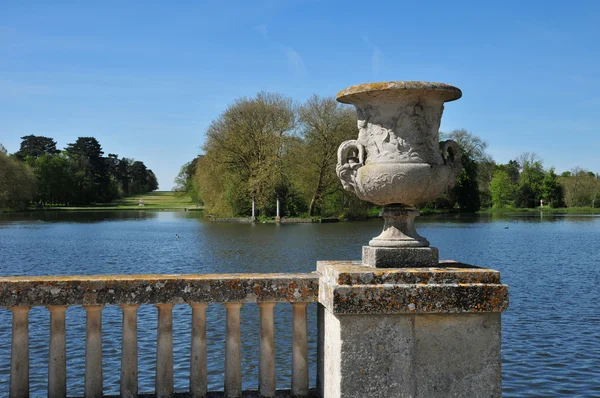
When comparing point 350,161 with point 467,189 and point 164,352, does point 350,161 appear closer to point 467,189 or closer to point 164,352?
point 164,352

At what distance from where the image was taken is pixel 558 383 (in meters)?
9.50

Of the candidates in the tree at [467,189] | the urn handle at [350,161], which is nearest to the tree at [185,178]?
the tree at [467,189]

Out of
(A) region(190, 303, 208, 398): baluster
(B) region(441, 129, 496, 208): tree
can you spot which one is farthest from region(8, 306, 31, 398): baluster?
(B) region(441, 129, 496, 208): tree

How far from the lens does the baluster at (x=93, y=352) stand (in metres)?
4.04

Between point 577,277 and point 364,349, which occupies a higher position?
point 364,349

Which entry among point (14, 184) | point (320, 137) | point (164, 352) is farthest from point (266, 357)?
point (14, 184)

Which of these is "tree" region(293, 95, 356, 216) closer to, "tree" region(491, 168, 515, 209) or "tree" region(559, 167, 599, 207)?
"tree" region(491, 168, 515, 209)

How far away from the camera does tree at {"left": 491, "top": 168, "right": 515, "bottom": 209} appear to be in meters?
92.8

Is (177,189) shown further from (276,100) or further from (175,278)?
(175,278)

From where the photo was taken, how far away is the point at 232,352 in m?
4.20

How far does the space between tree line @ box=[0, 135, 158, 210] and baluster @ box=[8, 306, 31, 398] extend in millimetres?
80419

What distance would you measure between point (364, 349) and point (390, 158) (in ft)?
3.95

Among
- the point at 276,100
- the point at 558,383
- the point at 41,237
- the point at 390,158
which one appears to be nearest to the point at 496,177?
the point at 276,100

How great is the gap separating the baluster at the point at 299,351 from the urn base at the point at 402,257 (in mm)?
563
